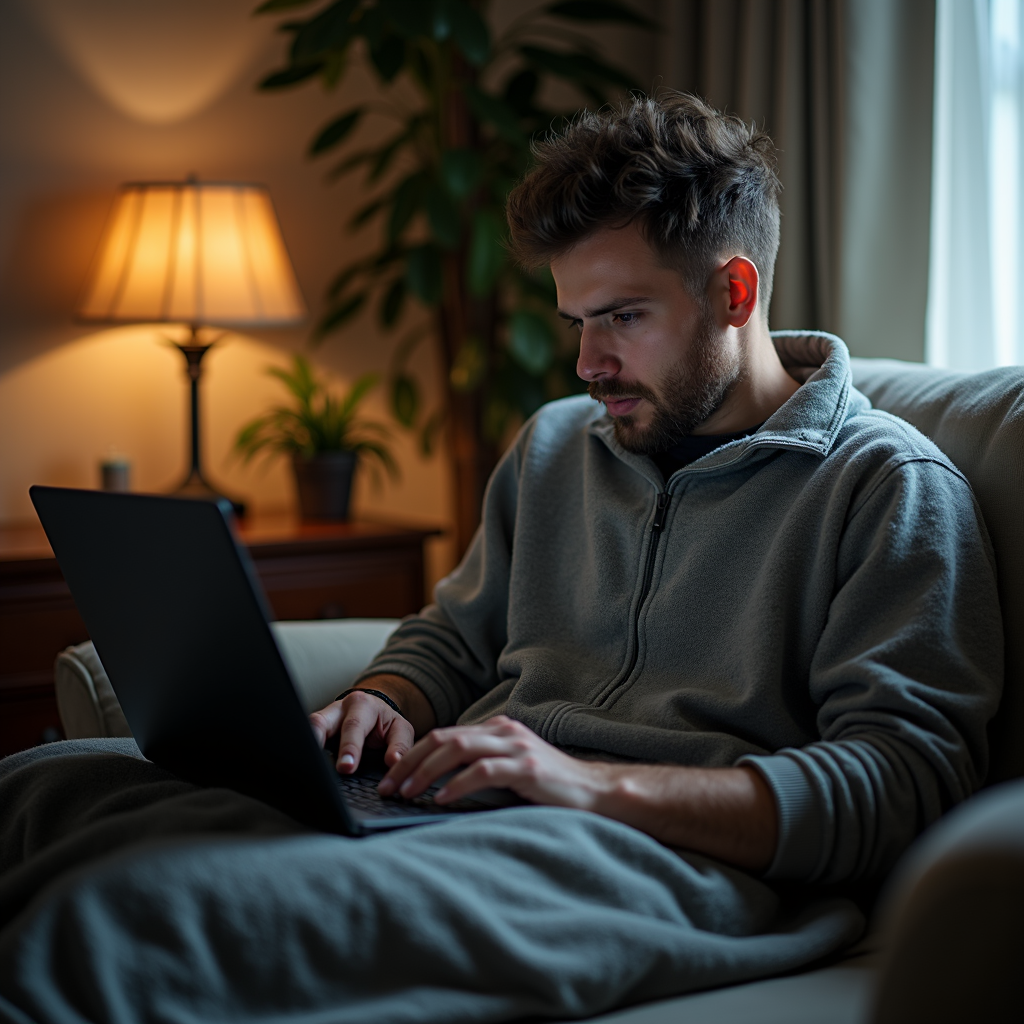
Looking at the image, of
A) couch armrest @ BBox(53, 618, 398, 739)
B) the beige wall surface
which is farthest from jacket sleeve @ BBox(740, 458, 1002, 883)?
the beige wall surface

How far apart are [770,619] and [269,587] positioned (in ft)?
4.01

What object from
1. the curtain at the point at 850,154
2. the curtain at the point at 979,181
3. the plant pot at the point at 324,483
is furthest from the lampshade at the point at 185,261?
the curtain at the point at 979,181

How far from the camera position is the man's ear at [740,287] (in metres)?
1.25

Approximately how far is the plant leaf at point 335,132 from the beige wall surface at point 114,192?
0.21m

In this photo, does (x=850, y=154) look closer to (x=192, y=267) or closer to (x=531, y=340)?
(x=531, y=340)

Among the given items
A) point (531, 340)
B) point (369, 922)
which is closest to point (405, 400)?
point (531, 340)

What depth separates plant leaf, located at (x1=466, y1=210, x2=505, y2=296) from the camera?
2113 millimetres

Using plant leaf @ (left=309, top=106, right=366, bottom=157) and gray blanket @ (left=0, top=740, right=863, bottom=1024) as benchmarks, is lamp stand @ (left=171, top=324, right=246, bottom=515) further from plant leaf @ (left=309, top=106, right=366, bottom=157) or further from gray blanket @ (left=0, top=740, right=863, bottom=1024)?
gray blanket @ (left=0, top=740, right=863, bottom=1024)

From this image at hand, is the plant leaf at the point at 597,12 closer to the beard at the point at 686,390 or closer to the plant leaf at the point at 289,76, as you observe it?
the plant leaf at the point at 289,76

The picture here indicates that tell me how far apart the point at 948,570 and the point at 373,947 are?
1.91ft

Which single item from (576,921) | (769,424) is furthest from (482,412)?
(576,921)

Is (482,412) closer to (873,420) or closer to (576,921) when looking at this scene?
(873,420)

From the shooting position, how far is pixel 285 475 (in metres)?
2.60

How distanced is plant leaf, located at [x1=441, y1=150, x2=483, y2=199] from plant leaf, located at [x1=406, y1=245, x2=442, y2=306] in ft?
0.56
